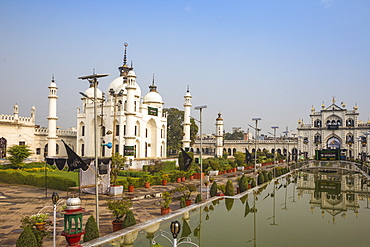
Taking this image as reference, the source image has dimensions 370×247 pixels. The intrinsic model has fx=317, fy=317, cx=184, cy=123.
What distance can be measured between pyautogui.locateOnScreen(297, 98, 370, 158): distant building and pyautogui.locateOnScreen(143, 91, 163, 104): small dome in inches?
1421

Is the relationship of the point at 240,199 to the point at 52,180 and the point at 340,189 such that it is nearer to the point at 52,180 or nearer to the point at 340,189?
the point at 340,189

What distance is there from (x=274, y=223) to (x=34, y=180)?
747 inches

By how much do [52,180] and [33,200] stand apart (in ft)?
14.2

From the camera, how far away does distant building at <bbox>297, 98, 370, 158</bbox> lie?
70.1 m

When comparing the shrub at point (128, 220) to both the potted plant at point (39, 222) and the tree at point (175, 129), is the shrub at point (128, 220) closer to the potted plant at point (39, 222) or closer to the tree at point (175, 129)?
the potted plant at point (39, 222)

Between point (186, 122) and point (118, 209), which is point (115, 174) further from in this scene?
point (186, 122)

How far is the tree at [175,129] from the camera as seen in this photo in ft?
212

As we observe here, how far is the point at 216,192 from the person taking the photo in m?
21.1

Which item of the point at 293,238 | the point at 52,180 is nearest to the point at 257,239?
the point at 293,238

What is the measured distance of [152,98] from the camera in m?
53.7

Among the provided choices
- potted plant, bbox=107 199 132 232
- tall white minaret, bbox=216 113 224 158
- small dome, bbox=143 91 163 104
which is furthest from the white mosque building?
potted plant, bbox=107 199 132 232

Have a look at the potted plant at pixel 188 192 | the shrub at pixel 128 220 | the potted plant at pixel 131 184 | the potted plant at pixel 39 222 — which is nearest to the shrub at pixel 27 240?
the potted plant at pixel 39 222

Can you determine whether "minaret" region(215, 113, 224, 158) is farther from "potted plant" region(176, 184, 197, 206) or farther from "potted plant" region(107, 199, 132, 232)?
"potted plant" region(107, 199, 132, 232)

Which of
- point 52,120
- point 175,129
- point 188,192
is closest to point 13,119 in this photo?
point 52,120
